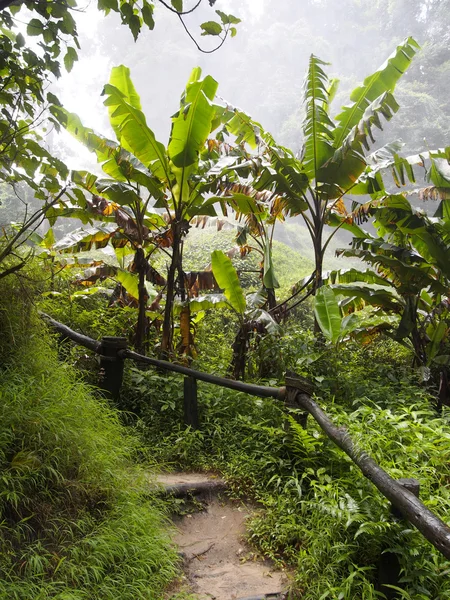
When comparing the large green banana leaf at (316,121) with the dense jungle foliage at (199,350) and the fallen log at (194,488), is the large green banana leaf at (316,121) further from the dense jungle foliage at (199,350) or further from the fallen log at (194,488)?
the fallen log at (194,488)

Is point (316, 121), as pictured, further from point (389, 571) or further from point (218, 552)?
point (389, 571)

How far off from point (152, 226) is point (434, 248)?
349 centimetres

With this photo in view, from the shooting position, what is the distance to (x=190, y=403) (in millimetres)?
4387

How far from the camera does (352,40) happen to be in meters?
41.1

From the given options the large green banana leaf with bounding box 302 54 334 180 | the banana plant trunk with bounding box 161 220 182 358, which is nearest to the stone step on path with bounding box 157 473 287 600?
the banana plant trunk with bounding box 161 220 182 358

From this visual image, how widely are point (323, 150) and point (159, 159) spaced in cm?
206

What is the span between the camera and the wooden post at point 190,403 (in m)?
4.36

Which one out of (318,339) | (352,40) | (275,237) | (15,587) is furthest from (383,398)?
(352,40)

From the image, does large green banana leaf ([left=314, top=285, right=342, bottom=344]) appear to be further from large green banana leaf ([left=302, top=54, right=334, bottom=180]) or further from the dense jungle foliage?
large green banana leaf ([left=302, top=54, right=334, bottom=180])

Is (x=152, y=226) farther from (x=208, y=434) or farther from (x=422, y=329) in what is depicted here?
(x=422, y=329)

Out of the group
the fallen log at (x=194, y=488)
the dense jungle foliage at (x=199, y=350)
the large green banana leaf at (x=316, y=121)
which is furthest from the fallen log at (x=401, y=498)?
the large green banana leaf at (x=316, y=121)

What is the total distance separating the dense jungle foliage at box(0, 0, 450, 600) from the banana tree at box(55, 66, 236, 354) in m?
0.02

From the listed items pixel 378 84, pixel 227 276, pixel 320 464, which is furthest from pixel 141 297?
→ pixel 378 84

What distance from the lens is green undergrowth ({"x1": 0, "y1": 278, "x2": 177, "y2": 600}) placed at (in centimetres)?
A: 230
